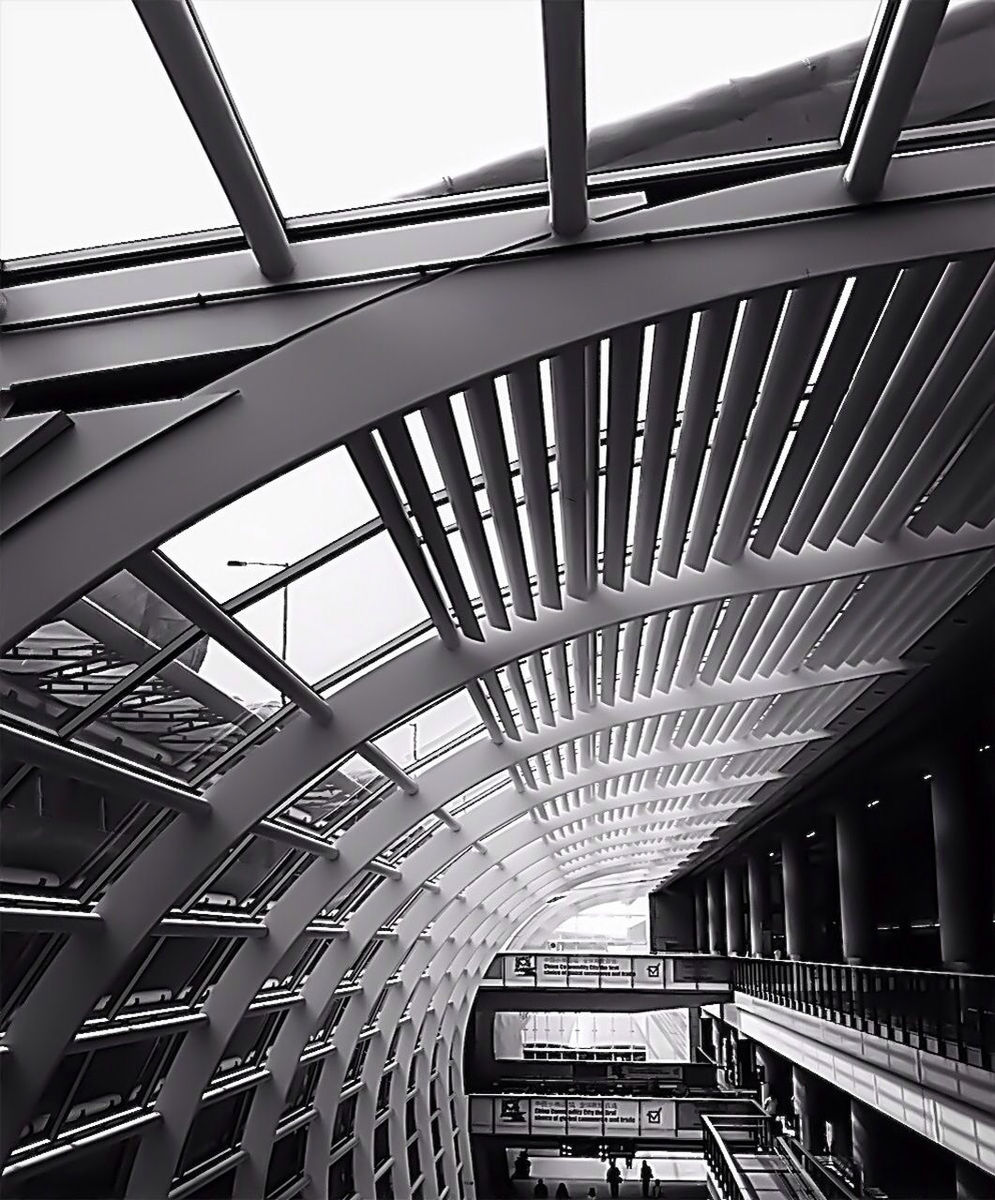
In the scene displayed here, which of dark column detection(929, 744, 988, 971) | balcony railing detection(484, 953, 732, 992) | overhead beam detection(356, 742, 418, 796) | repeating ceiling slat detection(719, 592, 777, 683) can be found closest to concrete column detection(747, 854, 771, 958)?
balcony railing detection(484, 953, 732, 992)

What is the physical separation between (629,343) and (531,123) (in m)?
1.42

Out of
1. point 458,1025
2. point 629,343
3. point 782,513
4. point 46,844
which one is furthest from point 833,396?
point 458,1025

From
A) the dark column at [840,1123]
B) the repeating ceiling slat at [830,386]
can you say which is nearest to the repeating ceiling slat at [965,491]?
the repeating ceiling slat at [830,386]

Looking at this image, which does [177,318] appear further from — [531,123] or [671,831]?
[671,831]

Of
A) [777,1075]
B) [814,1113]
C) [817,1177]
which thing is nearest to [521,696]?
[817,1177]

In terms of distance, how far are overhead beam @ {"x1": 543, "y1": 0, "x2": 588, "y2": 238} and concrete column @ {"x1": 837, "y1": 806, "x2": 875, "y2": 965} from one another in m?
25.7

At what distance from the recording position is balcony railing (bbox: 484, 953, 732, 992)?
48.3 m

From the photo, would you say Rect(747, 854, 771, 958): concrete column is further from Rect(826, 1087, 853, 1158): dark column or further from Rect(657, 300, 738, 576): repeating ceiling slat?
Rect(657, 300, 738, 576): repeating ceiling slat

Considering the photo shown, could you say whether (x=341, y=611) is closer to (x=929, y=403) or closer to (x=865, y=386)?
(x=865, y=386)

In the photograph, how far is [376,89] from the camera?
5344mm

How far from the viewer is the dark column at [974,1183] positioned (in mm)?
18000

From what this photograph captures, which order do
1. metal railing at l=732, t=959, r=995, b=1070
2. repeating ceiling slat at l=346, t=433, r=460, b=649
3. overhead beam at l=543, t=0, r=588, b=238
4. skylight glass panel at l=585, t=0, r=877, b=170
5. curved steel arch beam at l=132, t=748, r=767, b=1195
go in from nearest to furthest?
overhead beam at l=543, t=0, r=588, b=238, skylight glass panel at l=585, t=0, r=877, b=170, repeating ceiling slat at l=346, t=433, r=460, b=649, metal railing at l=732, t=959, r=995, b=1070, curved steel arch beam at l=132, t=748, r=767, b=1195

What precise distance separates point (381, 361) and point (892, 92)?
221cm

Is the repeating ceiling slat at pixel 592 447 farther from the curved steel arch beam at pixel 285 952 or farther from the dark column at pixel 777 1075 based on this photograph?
the dark column at pixel 777 1075
